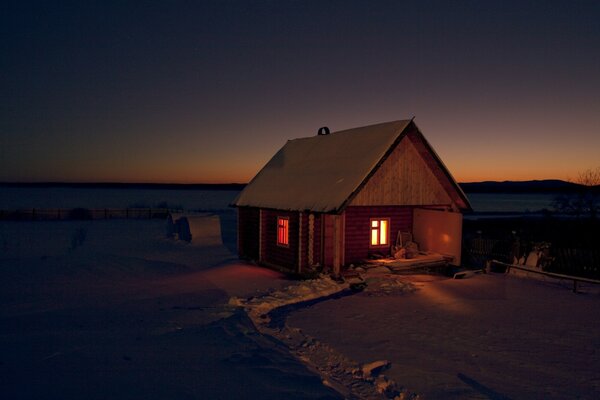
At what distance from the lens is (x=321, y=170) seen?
58.5ft

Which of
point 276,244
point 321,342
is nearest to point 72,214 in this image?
point 276,244

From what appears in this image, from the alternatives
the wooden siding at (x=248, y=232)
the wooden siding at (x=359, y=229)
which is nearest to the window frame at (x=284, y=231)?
the wooden siding at (x=248, y=232)

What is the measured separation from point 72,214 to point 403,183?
48011mm

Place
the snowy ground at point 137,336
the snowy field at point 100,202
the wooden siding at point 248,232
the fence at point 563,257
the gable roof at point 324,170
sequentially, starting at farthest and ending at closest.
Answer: the snowy field at point 100,202 → the wooden siding at point 248,232 → the fence at point 563,257 → the gable roof at point 324,170 → the snowy ground at point 137,336

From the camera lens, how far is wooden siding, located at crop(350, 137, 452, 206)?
52.4ft

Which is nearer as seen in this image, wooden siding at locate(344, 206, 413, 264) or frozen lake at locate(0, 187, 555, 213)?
wooden siding at locate(344, 206, 413, 264)

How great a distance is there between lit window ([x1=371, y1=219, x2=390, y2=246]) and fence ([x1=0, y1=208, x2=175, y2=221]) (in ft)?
137

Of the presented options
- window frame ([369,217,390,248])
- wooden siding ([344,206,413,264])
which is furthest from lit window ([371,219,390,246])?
wooden siding ([344,206,413,264])

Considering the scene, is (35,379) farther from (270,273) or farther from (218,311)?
(270,273)

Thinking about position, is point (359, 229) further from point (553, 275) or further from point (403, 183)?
point (553, 275)

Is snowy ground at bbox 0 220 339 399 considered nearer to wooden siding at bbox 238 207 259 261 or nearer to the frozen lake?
wooden siding at bbox 238 207 259 261

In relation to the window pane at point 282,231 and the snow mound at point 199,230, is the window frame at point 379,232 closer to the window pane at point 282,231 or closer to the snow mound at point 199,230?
the window pane at point 282,231

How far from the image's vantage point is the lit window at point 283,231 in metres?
17.8

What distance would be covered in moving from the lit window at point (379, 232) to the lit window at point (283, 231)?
363 centimetres
